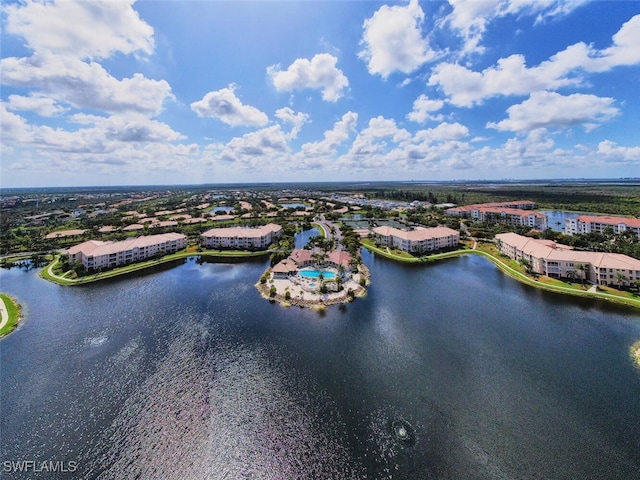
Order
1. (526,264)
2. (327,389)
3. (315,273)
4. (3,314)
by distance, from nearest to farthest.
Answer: (327,389)
(3,314)
(315,273)
(526,264)

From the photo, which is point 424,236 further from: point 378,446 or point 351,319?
point 378,446

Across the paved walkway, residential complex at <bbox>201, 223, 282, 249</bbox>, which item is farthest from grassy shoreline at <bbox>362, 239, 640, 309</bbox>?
the paved walkway

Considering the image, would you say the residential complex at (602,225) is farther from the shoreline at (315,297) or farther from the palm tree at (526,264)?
the shoreline at (315,297)

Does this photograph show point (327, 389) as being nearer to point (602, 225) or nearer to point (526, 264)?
point (526, 264)

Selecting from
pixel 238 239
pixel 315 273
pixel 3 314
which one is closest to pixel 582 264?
pixel 315 273

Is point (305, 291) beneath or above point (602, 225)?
beneath

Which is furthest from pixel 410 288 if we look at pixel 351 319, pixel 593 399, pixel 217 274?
pixel 217 274
